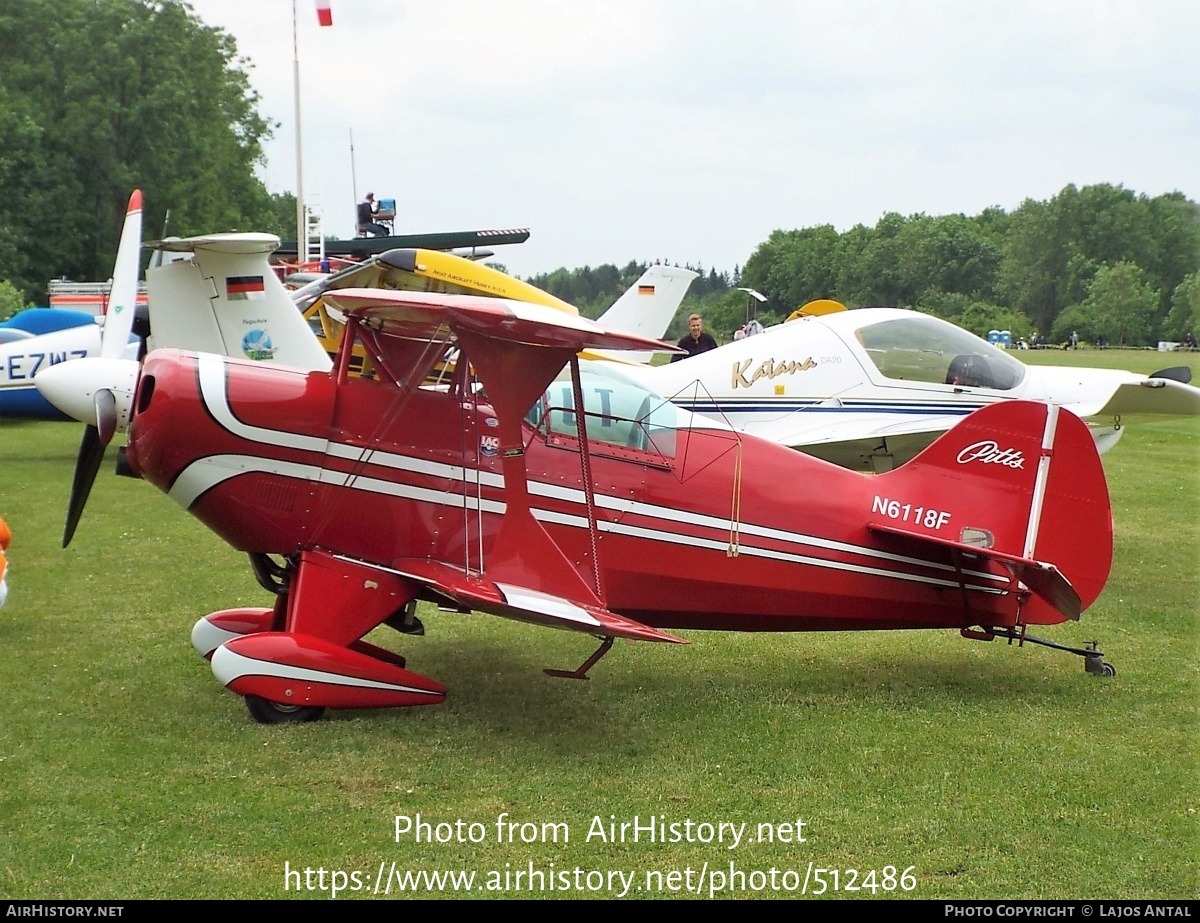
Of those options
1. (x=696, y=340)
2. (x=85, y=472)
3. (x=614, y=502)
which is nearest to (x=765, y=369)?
(x=614, y=502)

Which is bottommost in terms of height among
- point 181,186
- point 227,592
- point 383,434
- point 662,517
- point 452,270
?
point 227,592

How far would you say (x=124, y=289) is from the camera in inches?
283

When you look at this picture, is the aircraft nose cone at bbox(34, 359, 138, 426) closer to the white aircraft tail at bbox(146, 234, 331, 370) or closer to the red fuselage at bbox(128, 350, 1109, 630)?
the red fuselage at bbox(128, 350, 1109, 630)

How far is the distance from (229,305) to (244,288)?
0.20m

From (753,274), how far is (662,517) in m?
43.1

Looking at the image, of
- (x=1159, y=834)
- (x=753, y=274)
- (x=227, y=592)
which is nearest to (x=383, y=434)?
(x=227, y=592)

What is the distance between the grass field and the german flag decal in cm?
338

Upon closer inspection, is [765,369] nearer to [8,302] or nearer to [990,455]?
[990,455]

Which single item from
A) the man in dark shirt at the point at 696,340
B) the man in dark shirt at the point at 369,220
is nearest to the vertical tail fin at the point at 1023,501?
the man in dark shirt at the point at 696,340

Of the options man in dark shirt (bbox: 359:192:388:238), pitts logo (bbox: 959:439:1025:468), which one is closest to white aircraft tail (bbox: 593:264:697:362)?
man in dark shirt (bbox: 359:192:388:238)

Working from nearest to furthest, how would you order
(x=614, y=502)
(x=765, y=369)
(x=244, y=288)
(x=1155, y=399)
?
(x=614, y=502) < (x=1155, y=399) < (x=765, y=369) < (x=244, y=288)

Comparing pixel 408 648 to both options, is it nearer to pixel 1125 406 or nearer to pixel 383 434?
pixel 383 434

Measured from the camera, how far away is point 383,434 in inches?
210
